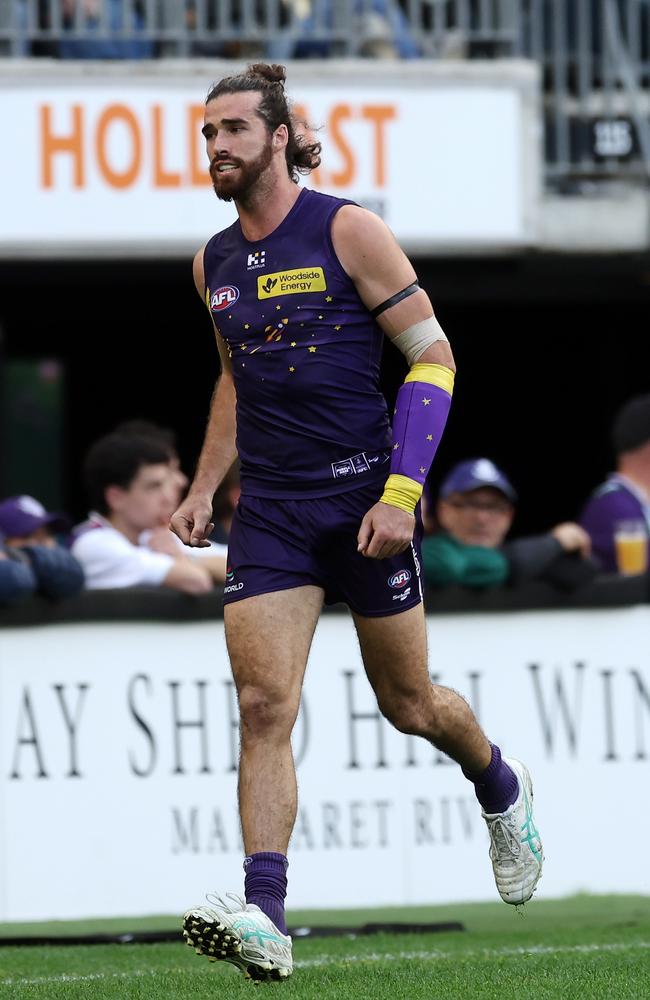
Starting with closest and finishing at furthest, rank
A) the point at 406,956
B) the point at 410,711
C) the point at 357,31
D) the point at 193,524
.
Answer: the point at 410,711, the point at 193,524, the point at 406,956, the point at 357,31

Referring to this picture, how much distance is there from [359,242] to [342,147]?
819 cm

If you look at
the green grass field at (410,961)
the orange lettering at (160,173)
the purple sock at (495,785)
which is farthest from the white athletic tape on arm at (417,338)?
the orange lettering at (160,173)

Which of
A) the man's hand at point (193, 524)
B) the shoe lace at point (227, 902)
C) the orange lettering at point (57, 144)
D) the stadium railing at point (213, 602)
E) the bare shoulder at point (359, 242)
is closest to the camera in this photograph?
the shoe lace at point (227, 902)

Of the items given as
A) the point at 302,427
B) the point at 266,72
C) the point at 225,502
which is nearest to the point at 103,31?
the point at 225,502

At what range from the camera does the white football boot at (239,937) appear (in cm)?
488

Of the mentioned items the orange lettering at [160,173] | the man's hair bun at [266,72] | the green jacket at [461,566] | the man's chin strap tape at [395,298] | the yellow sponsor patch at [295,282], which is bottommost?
the green jacket at [461,566]

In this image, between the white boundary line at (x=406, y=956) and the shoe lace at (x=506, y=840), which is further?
the shoe lace at (x=506, y=840)

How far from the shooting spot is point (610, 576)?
8391 mm

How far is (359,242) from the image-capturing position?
214 inches

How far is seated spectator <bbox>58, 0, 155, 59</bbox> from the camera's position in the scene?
1377 centimetres

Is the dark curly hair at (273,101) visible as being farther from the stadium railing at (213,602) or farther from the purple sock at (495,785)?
the stadium railing at (213,602)

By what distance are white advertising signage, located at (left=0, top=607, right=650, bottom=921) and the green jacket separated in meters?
0.15

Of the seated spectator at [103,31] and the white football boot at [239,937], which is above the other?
the seated spectator at [103,31]

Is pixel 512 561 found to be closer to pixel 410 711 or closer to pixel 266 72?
pixel 410 711
